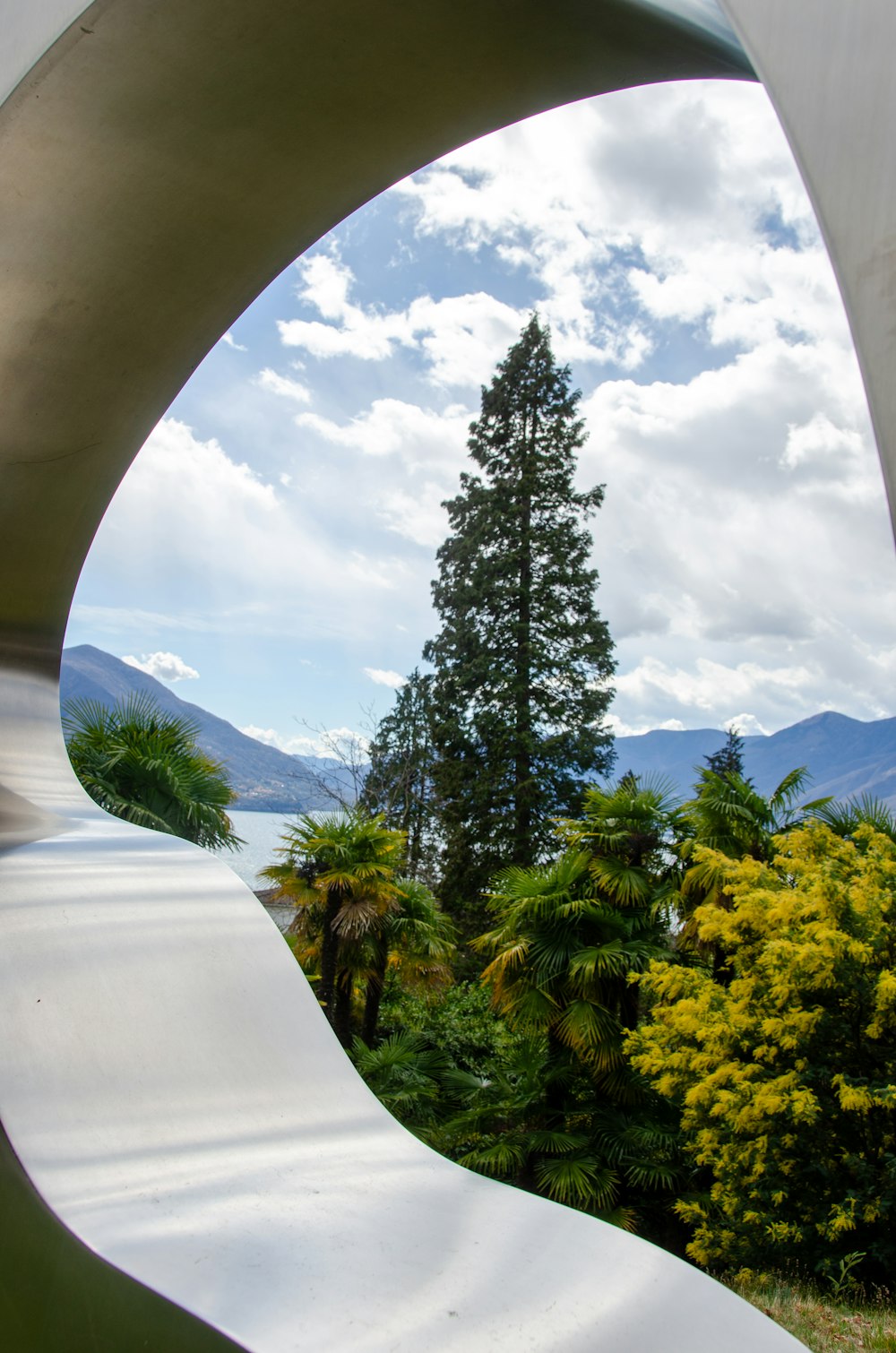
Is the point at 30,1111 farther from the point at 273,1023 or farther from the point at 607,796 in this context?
the point at 607,796

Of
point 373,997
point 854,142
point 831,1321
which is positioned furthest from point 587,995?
point 854,142

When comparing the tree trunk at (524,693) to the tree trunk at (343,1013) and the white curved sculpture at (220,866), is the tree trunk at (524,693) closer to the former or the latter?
the tree trunk at (343,1013)

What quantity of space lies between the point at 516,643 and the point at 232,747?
108 meters

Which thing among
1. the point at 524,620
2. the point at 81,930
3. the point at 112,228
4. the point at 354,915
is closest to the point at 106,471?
the point at 112,228

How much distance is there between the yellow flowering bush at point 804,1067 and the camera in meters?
6.79

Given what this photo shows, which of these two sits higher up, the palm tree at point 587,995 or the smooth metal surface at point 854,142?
the smooth metal surface at point 854,142

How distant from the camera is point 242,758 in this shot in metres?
119

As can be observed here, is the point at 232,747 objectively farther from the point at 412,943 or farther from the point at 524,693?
the point at 412,943

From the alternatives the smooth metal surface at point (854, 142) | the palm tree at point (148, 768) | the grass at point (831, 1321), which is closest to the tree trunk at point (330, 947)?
the palm tree at point (148, 768)

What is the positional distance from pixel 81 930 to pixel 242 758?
120 meters

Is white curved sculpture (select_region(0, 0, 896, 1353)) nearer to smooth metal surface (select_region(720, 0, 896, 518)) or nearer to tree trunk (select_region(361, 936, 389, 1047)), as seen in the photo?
smooth metal surface (select_region(720, 0, 896, 518))

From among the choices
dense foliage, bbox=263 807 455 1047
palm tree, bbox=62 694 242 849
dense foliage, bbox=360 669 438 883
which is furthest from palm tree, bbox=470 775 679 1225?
dense foliage, bbox=360 669 438 883

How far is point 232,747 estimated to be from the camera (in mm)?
125250

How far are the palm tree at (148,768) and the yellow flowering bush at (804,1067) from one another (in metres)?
4.78
